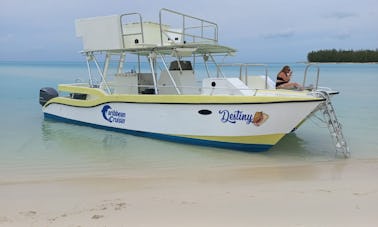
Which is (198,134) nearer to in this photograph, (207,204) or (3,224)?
(207,204)

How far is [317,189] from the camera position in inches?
227

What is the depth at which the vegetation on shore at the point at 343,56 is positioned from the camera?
69.0 meters

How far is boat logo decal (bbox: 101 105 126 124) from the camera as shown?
10.0 metres

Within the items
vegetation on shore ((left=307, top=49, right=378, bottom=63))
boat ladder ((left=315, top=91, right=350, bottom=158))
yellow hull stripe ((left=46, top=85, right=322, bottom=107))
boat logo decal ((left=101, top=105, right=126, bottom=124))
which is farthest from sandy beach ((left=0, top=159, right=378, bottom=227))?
vegetation on shore ((left=307, top=49, right=378, bottom=63))

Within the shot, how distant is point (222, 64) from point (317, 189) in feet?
17.9

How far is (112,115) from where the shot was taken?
10.3m

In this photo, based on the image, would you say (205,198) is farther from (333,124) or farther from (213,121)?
(333,124)

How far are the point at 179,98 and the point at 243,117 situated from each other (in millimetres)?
1596

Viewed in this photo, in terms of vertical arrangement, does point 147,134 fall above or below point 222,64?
below

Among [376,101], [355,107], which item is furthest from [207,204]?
[376,101]

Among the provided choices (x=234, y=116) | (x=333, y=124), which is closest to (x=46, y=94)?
(x=234, y=116)

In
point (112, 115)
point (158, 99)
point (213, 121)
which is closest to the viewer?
point (213, 121)

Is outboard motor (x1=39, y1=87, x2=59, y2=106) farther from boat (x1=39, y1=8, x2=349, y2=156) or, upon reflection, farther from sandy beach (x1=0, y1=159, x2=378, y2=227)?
sandy beach (x1=0, y1=159, x2=378, y2=227)

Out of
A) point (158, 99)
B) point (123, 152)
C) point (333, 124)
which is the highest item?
point (158, 99)
